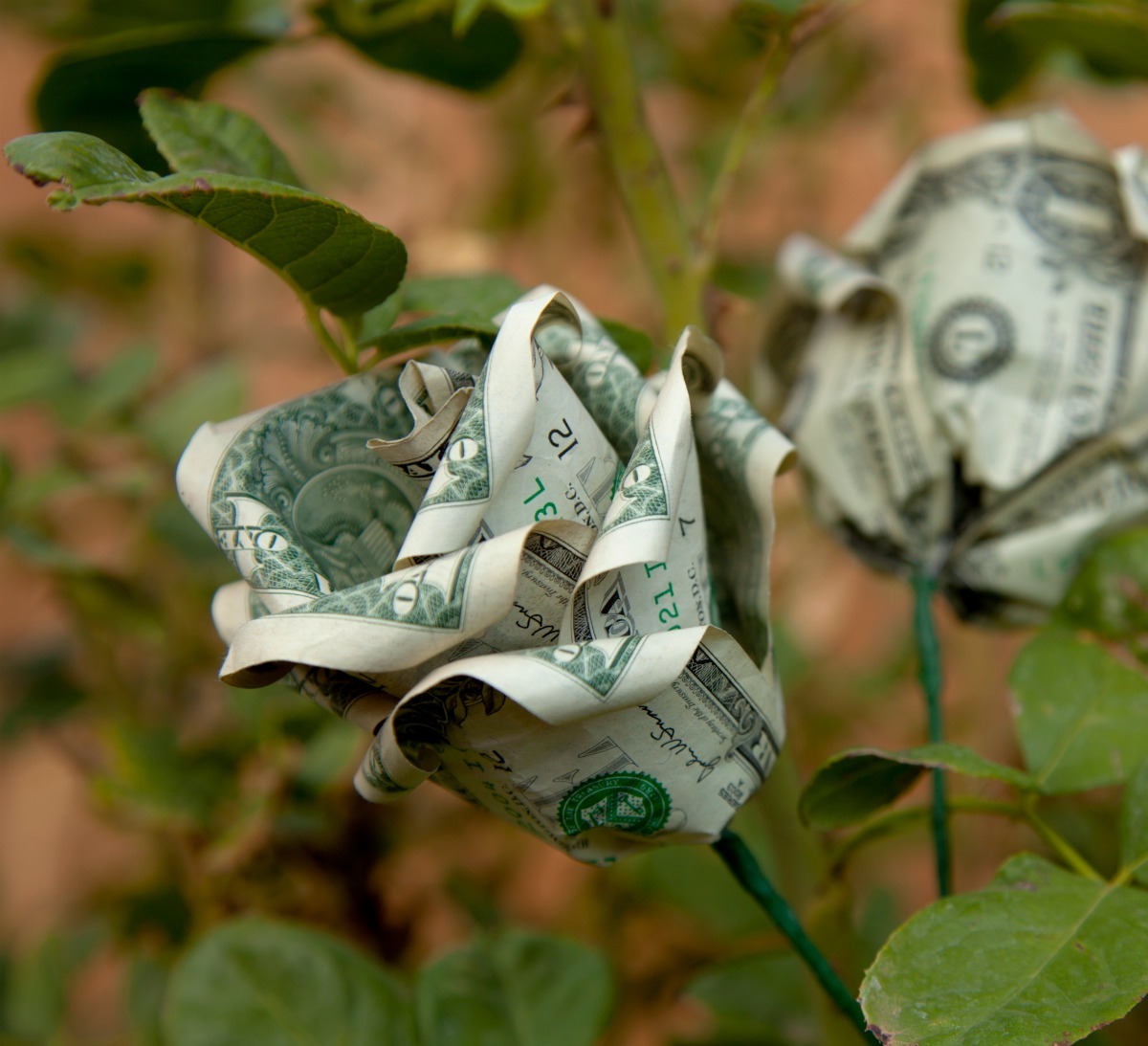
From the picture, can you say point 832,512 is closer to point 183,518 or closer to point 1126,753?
point 1126,753

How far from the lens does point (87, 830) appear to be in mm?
1186

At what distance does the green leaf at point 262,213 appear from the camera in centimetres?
24

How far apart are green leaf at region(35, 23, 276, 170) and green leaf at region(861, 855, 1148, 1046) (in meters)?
0.36

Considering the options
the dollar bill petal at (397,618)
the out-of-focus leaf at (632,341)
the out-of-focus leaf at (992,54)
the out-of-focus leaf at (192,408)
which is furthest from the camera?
the out-of-focus leaf at (192,408)

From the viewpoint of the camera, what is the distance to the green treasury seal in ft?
0.89

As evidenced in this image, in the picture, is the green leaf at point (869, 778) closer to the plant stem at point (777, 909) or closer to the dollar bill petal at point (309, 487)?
the plant stem at point (777, 909)

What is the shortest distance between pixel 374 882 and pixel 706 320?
1.21 feet

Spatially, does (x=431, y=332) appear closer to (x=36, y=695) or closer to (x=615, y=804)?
(x=615, y=804)

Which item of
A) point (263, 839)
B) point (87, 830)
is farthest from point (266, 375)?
point (263, 839)

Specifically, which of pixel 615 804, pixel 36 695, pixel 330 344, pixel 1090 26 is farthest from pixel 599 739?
pixel 36 695

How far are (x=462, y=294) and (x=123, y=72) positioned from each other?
18 cm

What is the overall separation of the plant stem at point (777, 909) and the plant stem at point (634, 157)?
0.62 ft

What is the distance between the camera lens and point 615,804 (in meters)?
0.27

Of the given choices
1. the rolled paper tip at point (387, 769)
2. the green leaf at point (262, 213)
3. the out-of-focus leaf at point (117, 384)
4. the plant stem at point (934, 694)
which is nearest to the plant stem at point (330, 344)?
the green leaf at point (262, 213)
